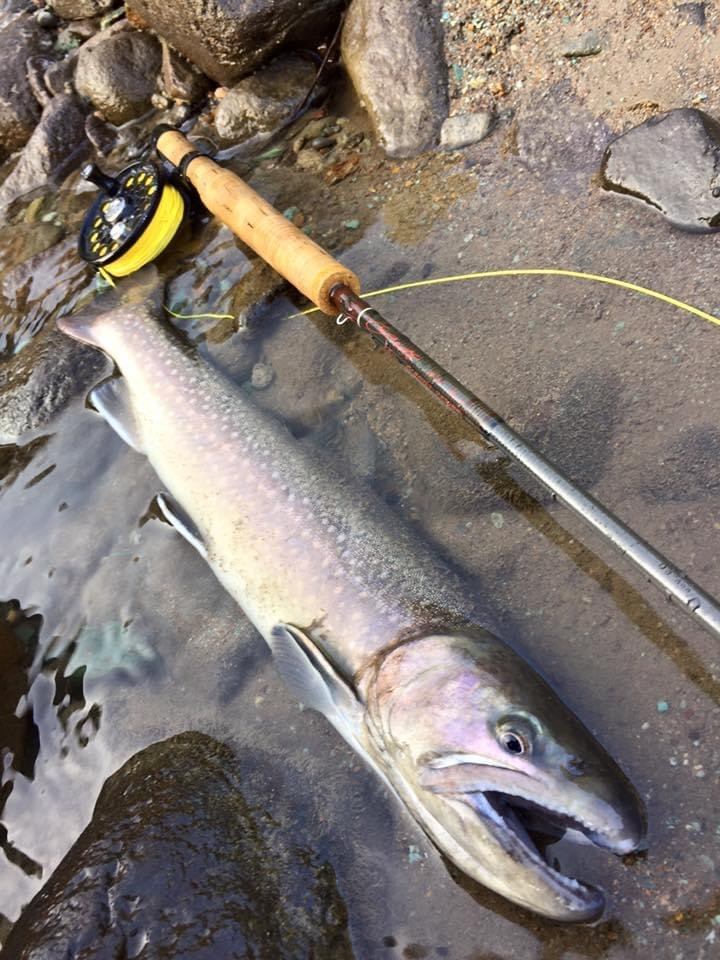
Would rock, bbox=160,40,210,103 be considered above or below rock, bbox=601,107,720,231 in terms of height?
above

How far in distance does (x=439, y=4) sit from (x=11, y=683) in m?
5.18

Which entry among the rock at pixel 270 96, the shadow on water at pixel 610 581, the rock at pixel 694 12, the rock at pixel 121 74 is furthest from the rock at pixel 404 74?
Result: the shadow on water at pixel 610 581

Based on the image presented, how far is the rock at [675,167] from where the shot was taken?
3889mm

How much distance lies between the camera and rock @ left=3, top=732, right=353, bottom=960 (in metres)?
2.54

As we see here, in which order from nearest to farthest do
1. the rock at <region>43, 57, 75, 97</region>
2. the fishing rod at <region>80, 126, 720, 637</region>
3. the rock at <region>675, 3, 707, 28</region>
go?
the fishing rod at <region>80, 126, 720, 637</region> → the rock at <region>675, 3, 707, 28</region> → the rock at <region>43, 57, 75, 97</region>

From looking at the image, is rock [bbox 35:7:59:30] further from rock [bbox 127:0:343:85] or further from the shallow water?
the shallow water

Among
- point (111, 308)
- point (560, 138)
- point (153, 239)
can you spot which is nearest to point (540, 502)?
point (560, 138)

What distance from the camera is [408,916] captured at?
2.72 metres

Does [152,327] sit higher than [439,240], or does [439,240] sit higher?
[152,327]

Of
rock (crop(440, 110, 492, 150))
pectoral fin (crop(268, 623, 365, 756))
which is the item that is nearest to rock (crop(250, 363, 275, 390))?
pectoral fin (crop(268, 623, 365, 756))

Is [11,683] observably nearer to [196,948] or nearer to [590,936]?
[196,948]

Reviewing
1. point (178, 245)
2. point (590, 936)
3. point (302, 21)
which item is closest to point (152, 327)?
point (178, 245)

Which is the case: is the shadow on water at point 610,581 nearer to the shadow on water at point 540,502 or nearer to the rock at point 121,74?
the shadow on water at point 540,502

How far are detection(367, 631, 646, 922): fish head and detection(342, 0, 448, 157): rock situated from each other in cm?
370
